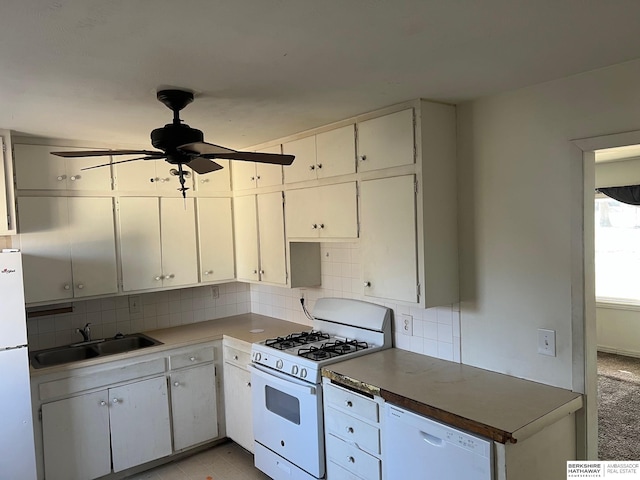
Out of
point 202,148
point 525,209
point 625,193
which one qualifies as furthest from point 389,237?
point 625,193

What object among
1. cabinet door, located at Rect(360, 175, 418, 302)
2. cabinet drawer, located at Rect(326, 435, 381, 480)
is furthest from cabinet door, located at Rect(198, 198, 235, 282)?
cabinet drawer, located at Rect(326, 435, 381, 480)

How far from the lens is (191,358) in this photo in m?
3.52

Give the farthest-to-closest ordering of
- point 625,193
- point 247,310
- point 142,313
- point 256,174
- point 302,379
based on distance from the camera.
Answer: point 625,193 < point 247,310 < point 142,313 < point 256,174 < point 302,379

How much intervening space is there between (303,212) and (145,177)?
1.28 metres

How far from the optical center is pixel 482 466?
189 cm

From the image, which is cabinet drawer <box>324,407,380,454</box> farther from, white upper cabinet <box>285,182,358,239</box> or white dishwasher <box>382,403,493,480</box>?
white upper cabinet <box>285,182,358,239</box>

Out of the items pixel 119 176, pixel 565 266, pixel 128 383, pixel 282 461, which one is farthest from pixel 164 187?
pixel 565 266

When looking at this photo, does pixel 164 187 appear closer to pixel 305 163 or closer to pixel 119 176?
pixel 119 176

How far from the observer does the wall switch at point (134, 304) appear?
3.81 meters

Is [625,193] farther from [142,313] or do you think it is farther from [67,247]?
[67,247]

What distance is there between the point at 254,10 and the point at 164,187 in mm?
2525

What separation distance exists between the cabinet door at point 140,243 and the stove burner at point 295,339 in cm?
108

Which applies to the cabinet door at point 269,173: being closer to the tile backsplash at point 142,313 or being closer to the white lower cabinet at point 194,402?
the tile backsplash at point 142,313

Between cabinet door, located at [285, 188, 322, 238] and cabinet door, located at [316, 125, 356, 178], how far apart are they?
181 mm
